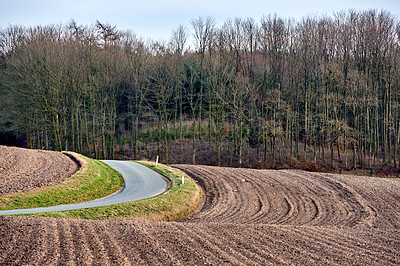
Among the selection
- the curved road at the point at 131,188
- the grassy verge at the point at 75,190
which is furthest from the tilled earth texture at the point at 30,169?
the curved road at the point at 131,188

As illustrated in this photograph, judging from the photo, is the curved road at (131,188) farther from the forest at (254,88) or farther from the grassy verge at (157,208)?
the forest at (254,88)

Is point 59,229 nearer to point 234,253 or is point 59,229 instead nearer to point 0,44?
point 234,253

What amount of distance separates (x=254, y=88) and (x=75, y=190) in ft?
83.9

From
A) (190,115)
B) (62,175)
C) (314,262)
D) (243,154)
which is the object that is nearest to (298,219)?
(314,262)

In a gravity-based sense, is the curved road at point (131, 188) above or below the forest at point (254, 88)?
below

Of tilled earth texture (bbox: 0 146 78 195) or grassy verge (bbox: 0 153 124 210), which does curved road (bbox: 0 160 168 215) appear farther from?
tilled earth texture (bbox: 0 146 78 195)

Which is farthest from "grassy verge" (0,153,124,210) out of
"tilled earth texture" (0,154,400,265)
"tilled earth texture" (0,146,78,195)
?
"tilled earth texture" (0,154,400,265)

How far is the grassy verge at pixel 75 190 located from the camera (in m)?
15.7

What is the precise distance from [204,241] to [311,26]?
115ft

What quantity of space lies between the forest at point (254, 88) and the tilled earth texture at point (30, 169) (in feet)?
45.5

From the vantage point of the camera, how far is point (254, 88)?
39250mm

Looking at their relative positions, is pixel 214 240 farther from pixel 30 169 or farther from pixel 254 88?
pixel 254 88

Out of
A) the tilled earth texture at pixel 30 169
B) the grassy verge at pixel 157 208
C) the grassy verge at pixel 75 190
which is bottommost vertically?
the grassy verge at pixel 157 208

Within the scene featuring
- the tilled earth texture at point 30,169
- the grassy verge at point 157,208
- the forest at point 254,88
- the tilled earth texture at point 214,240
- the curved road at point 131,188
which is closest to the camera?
the tilled earth texture at point 214,240
